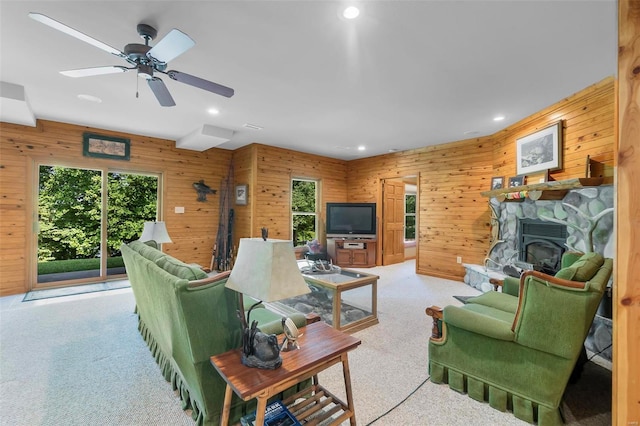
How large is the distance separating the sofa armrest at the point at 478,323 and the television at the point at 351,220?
4.27m

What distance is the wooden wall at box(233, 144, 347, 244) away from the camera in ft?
18.4

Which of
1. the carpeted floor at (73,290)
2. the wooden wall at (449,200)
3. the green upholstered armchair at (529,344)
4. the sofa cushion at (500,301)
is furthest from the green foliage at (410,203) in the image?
the carpeted floor at (73,290)

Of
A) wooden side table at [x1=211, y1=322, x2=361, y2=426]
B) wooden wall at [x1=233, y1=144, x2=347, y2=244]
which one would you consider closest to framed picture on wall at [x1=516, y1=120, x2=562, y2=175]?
wooden side table at [x1=211, y1=322, x2=361, y2=426]

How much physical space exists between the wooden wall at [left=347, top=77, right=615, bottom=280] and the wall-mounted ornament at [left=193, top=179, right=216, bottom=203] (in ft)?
12.2

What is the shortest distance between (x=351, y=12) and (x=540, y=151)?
3292 millimetres

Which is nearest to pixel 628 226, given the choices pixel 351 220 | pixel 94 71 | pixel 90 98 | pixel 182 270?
pixel 182 270

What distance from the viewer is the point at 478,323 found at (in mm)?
1860

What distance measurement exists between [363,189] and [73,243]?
6073 millimetres

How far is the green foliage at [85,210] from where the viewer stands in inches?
189

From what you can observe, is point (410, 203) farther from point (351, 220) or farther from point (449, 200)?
point (449, 200)

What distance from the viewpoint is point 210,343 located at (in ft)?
4.82

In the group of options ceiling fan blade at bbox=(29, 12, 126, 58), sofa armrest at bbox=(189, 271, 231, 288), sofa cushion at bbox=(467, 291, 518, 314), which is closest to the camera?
sofa armrest at bbox=(189, 271, 231, 288)

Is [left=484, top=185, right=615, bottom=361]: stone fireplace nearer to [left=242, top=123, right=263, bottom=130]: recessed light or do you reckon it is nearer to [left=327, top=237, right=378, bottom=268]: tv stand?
[left=327, top=237, right=378, bottom=268]: tv stand

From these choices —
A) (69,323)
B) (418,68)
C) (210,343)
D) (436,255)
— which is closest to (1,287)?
(69,323)
